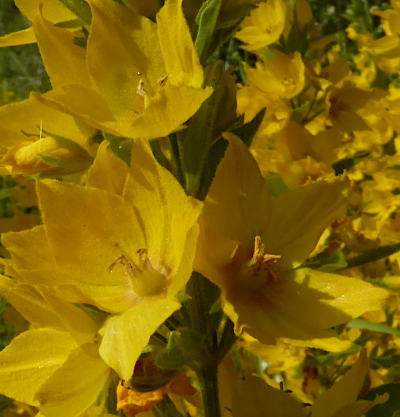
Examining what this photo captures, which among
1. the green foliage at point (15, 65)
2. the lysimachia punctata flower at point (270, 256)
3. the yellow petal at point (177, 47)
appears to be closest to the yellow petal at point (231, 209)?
the lysimachia punctata flower at point (270, 256)

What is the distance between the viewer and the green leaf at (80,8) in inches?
43.8

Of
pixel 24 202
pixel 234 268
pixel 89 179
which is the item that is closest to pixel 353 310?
pixel 234 268

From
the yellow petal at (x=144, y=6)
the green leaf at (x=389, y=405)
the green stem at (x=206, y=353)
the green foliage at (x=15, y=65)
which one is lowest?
the green foliage at (x=15, y=65)

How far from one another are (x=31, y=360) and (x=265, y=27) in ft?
5.89

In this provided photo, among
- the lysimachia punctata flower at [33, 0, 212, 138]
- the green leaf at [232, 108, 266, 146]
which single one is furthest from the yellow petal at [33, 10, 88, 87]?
the green leaf at [232, 108, 266, 146]

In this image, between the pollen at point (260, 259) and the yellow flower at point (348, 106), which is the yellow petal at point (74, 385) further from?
the yellow flower at point (348, 106)

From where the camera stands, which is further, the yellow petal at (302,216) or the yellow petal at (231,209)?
the yellow petal at (302,216)

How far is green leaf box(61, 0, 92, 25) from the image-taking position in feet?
3.65

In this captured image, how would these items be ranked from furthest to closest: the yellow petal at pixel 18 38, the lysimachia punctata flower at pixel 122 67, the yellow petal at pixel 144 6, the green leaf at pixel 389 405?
1. the green leaf at pixel 389 405
2. the yellow petal at pixel 18 38
3. the yellow petal at pixel 144 6
4. the lysimachia punctata flower at pixel 122 67

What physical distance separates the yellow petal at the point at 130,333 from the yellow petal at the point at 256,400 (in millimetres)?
300

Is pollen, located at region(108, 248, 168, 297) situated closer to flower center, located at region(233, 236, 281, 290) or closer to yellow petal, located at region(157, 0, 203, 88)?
flower center, located at region(233, 236, 281, 290)

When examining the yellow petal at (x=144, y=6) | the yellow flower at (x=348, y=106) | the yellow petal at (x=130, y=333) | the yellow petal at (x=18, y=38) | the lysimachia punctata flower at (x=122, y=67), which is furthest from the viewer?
the yellow flower at (x=348, y=106)

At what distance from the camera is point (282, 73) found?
262cm

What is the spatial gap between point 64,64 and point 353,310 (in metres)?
0.64
